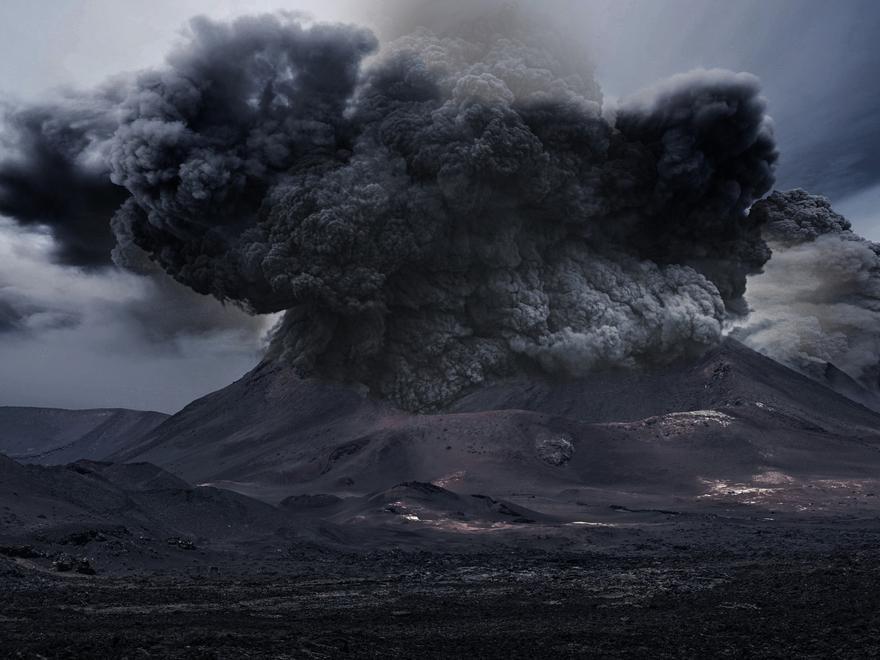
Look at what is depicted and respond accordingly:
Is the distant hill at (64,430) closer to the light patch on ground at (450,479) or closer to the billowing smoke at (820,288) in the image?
the light patch on ground at (450,479)

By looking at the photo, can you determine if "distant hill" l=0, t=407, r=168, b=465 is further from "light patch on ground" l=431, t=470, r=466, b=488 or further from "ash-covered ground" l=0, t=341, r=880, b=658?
"light patch on ground" l=431, t=470, r=466, b=488

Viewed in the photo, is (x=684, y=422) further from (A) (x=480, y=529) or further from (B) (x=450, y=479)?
(A) (x=480, y=529)

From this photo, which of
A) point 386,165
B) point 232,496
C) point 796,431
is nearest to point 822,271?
point 796,431

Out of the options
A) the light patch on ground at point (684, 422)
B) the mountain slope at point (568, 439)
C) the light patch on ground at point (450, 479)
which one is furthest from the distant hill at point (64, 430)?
the light patch on ground at point (684, 422)

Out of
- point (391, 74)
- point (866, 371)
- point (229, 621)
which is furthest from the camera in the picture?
point (866, 371)

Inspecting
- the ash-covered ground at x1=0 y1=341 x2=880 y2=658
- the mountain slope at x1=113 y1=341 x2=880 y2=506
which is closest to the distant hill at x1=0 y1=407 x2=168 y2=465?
the ash-covered ground at x1=0 y1=341 x2=880 y2=658

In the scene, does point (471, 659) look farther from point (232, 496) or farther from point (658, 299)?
point (658, 299)
